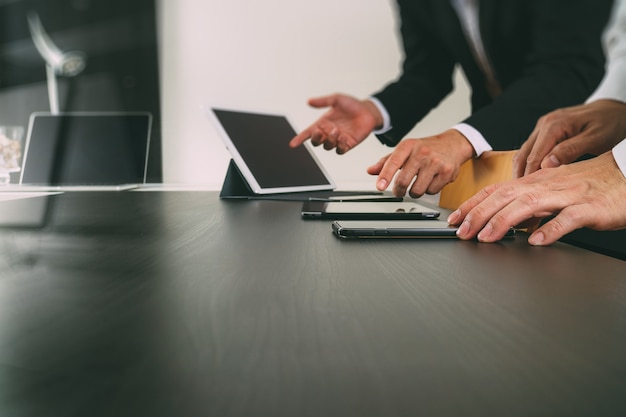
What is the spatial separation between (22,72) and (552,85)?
324cm

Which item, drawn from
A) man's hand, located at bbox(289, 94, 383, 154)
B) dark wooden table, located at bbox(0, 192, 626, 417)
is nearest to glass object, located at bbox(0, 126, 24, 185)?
man's hand, located at bbox(289, 94, 383, 154)

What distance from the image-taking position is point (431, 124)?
345 centimetres

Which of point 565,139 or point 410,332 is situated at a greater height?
point 565,139

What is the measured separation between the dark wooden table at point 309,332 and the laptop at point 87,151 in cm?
223

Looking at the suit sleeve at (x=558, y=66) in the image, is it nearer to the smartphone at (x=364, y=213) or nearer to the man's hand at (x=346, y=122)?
the man's hand at (x=346, y=122)

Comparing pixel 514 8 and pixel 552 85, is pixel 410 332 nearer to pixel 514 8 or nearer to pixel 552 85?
pixel 552 85

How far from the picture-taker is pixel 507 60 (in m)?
1.99

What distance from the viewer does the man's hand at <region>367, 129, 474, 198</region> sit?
1.18 metres

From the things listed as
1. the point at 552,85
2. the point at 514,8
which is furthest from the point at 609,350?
the point at 514,8

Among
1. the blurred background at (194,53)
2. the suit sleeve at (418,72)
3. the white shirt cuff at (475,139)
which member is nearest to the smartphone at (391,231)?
the white shirt cuff at (475,139)

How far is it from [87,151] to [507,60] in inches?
84.3

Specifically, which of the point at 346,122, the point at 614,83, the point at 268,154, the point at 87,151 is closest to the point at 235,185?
the point at 268,154

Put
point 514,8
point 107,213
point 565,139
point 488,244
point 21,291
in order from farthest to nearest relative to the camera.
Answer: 1. point 514,8
2. point 565,139
3. point 107,213
4. point 488,244
5. point 21,291

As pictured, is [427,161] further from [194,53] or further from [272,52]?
[194,53]
